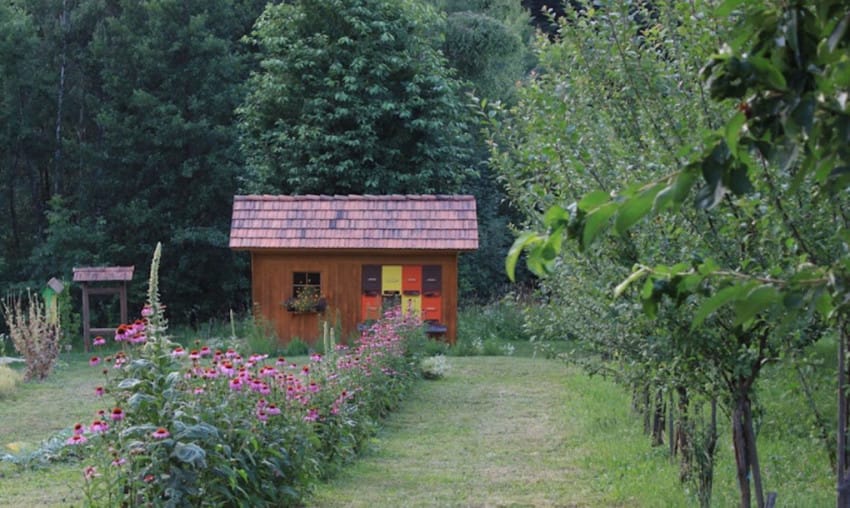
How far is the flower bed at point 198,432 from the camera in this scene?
5.03m

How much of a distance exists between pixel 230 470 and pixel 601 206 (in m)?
4.31

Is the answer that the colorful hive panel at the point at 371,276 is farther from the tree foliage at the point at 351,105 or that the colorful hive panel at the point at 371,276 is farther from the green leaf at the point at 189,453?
the green leaf at the point at 189,453

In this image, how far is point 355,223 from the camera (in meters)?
18.6

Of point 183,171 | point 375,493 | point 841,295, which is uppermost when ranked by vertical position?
point 183,171

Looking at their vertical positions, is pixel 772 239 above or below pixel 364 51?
below

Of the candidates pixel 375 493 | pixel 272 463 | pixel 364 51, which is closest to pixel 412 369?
pixel 375 493

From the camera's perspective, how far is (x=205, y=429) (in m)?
5.18

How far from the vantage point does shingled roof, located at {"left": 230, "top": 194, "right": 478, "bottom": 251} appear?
717 inches

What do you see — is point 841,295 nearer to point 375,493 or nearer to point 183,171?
point 375,493

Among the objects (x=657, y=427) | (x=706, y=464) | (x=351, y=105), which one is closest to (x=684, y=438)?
(x=706, y=464)

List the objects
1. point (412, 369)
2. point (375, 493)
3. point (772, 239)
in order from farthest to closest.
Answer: point (412, 369) → point (375, 493) → point (772, 239)

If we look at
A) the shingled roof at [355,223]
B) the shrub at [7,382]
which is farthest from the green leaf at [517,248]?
the shingled roof at [355,223]

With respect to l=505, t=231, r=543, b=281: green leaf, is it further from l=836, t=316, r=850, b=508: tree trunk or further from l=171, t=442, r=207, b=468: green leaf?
l=171, t=442, r=207, b=468: green leaf

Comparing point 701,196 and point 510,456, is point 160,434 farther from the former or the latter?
point 510,456
